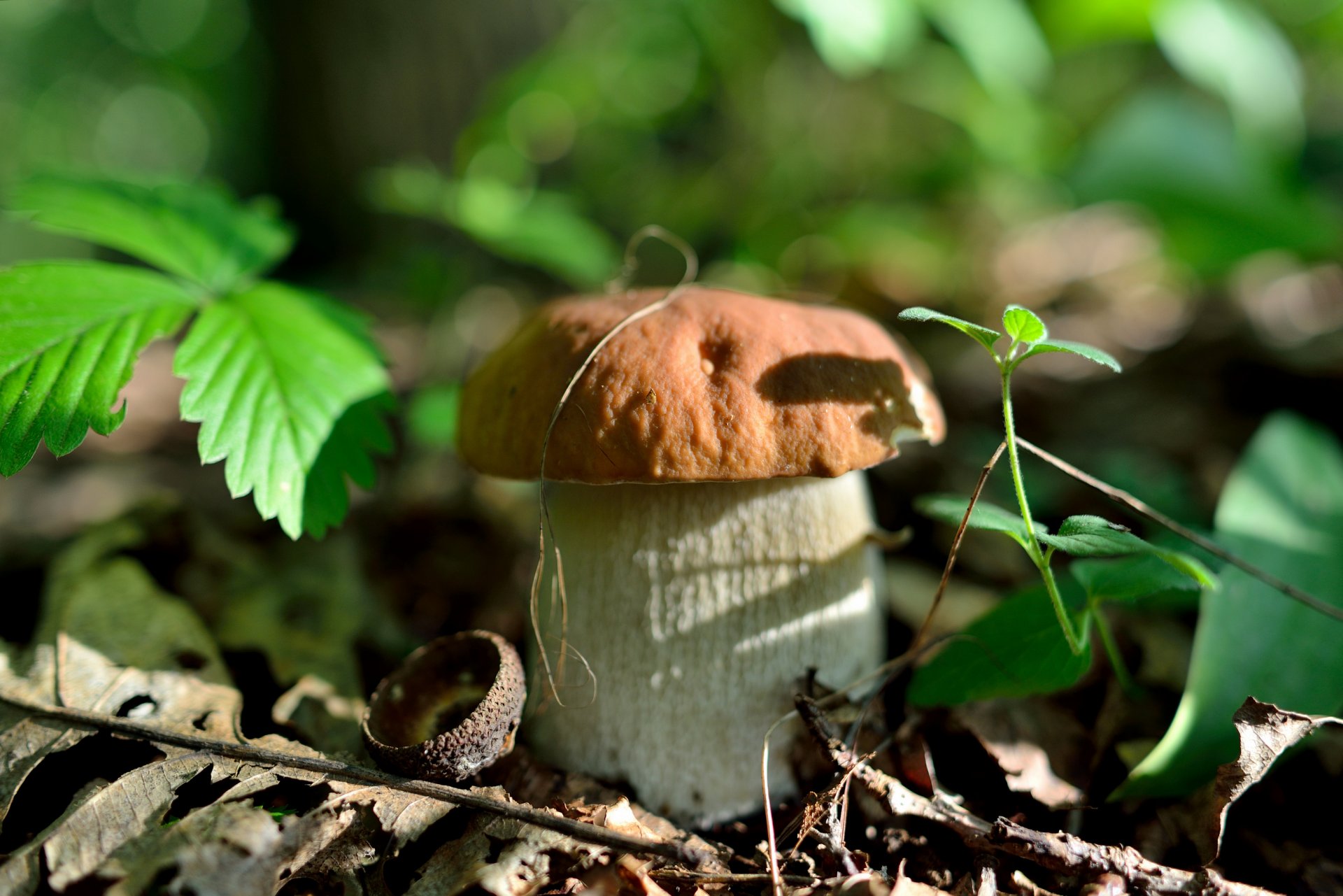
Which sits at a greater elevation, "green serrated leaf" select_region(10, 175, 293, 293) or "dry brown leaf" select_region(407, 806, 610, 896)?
"green serrated leaf" select_region(10, 175, 293, 293)

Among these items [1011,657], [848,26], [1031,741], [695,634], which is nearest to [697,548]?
[695,634]

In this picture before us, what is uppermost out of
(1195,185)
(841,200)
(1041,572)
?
(1195,185)

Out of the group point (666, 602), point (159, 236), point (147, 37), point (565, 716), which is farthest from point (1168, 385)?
point (147, 37)

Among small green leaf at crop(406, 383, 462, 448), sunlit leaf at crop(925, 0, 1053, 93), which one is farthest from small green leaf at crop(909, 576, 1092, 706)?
sunlit leaf at crop(925, 0, 1053, 93)

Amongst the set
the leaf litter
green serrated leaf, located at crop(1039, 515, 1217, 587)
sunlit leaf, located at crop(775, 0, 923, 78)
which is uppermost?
sunlit leaf, located at crop(775, 0, 923, 78)

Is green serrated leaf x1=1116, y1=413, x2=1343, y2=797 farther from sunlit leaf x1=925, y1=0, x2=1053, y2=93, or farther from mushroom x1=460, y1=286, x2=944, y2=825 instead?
sunlit leaf x1=925, y1=0, x2=1053, y2=93

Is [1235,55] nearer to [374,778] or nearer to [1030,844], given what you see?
[1030,844]
